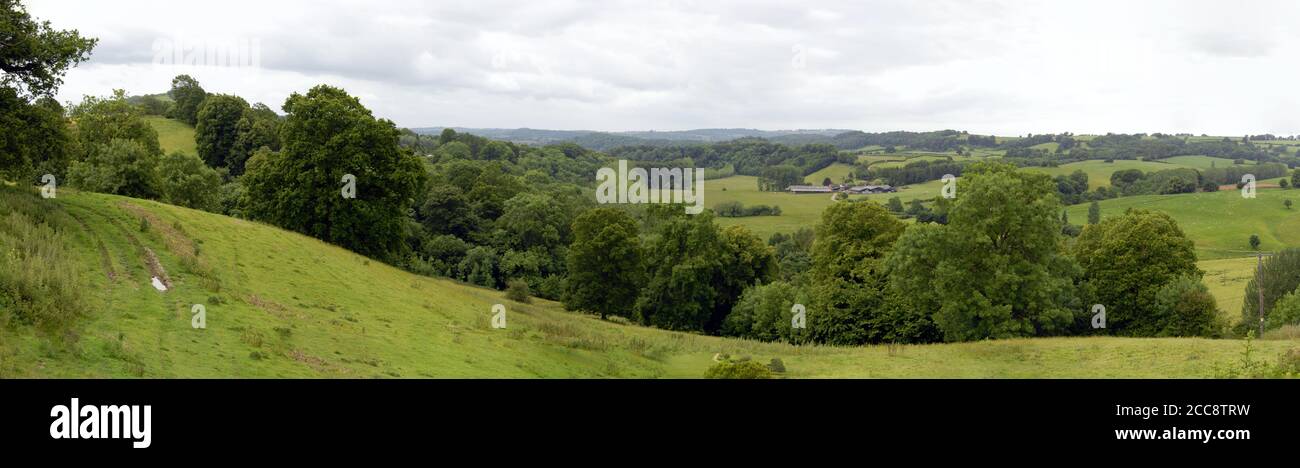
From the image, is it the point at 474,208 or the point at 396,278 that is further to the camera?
the point at 474,208

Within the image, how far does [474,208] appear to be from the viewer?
108m

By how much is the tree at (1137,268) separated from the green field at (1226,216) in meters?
76.2

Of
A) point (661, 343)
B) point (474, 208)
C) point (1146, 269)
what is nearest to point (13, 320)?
point (661, 343)

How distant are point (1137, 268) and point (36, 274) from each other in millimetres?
64050

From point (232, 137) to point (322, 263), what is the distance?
263 ft

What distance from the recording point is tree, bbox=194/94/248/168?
107 metres

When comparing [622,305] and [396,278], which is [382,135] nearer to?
[396,278]

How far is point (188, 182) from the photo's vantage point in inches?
2645

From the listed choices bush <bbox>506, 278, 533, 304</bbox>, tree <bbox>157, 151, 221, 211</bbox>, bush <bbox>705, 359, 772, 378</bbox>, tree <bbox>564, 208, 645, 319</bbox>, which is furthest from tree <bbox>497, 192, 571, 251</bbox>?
bush <bbox>705, 359, 772, 378</bbox>

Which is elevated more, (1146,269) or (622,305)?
(1146,269)

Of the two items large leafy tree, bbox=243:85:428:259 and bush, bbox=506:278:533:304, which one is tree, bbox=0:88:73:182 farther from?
bush, bbox=506:278:533:304

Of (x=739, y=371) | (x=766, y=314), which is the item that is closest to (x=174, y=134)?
(x=766, y=314)

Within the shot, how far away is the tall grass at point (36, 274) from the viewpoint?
1772cm

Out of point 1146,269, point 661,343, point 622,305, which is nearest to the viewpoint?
point 661,343
